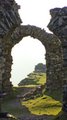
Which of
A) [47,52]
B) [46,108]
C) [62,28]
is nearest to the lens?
[62,28]

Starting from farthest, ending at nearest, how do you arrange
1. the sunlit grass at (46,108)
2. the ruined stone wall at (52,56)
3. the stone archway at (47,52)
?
1. the ruined stone wall at (52,56)
2. the stone archway at (47,52)
3. the sunlit grass at (46,108)

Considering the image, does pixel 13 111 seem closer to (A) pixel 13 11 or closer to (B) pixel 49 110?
(B) pixel 49 110

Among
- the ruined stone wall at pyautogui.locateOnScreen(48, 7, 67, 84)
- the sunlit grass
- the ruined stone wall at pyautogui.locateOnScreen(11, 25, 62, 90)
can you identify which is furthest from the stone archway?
the ruined stone wall at pyautogui.locateOnScreen(48, 7, 67, 84)

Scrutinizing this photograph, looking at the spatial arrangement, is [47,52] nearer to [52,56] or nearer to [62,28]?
[52,56]

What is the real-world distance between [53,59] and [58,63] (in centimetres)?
44

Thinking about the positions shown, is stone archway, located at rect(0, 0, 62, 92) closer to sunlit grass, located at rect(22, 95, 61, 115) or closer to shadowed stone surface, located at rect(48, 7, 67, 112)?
sunlit grass, located at rect(22, 95, 61, 115)

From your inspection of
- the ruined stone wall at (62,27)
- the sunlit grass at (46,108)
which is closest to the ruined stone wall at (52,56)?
the sunlit grass at (46,108)

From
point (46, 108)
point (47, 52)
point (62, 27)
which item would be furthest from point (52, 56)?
point (62, 27)

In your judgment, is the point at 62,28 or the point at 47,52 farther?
the point at 47,52

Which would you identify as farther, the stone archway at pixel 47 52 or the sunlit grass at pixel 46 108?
the stone archway at pixel 47 52

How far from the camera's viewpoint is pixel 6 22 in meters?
12.6

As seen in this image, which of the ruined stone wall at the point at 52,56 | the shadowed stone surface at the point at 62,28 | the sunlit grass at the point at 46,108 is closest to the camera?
the shadowed stone surface at the point at 62,28

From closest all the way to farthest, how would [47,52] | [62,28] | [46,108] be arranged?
[62,28] < [46,108] < [47,52]

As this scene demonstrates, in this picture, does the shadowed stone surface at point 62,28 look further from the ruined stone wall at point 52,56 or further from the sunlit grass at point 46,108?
the ruined stone wall at point 52,56
